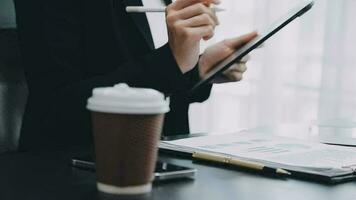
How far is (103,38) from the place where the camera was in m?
1.39

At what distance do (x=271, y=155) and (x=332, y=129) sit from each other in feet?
1.33

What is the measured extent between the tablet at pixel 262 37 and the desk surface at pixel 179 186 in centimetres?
28

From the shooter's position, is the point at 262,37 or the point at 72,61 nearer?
the point at 262,37

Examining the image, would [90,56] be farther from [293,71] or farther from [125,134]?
[293,71]

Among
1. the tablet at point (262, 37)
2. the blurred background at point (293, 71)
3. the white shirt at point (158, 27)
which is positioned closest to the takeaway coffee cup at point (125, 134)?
the tablet at point (262, 37)

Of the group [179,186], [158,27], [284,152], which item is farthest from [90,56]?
[179,186]

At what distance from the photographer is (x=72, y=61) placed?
1348mm

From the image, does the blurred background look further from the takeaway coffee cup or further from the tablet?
the takeaway coffee cup

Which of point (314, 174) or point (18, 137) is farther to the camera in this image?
point (18, 137)

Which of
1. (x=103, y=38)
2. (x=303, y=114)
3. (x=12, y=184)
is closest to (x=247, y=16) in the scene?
(x=303, y=114)

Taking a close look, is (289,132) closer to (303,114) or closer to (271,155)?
(271,155)

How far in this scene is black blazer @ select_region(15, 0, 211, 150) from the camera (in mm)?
1230

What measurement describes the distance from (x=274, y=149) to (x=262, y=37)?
194mm

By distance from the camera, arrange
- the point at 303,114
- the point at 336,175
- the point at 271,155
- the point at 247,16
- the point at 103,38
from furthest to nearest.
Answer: the point at 247,16 < the point at 303,114 < the point at 103,38 < the point at 271,155 < the point at 336,175
